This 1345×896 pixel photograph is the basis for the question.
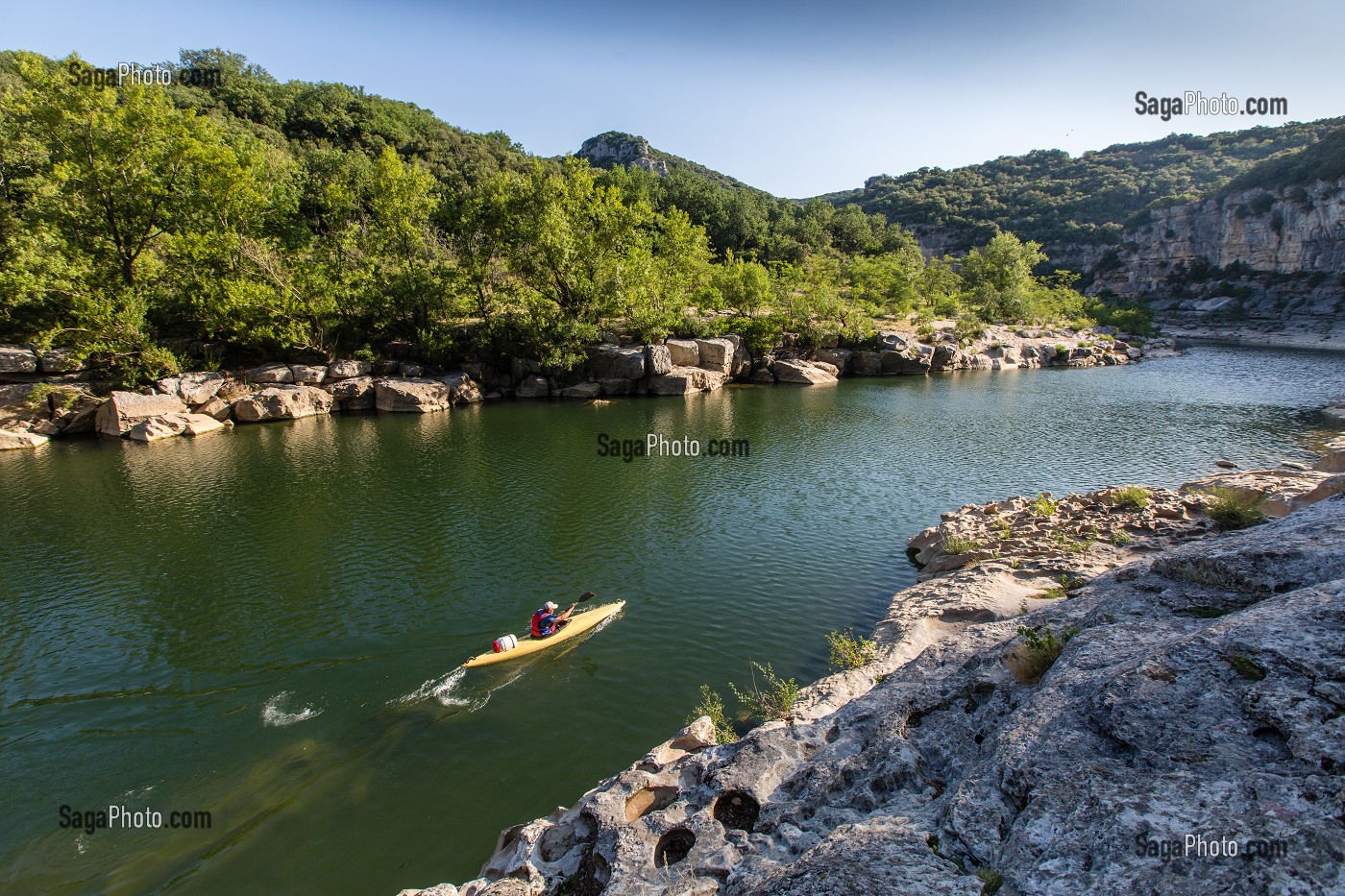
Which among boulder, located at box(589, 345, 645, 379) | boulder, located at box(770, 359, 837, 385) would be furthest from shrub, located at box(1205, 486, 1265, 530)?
boulder, located at box(770, 359, 837, 385)

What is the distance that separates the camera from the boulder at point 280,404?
38500 mm

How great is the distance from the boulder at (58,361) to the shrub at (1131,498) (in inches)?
1935

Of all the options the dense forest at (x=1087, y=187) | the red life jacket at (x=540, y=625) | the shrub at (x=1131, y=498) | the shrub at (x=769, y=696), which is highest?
the dense forest at (x=1087, y=187)

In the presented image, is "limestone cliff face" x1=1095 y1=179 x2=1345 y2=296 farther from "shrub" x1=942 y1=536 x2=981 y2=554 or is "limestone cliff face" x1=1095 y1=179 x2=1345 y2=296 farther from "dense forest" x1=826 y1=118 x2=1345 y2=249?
"shrub" x1=942 y1=536 x2=981 y2=554

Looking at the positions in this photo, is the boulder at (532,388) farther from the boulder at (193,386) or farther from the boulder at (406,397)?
the boulder at (193,386)

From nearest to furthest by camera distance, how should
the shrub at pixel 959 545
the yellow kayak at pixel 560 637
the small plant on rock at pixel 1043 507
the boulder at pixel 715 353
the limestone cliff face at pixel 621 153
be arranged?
the yellow kayak at pixel 560 637 < the shrub at pixel 959 545 < the small plant on rock at pixel 1043 507 < the boulder at pixel 715 353 < the limestone cliff face at pixel 621 153

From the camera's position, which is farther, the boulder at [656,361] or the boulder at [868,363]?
the boulder at [868,363]

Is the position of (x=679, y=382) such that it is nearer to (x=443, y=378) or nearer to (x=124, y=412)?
(x=443, y=378)

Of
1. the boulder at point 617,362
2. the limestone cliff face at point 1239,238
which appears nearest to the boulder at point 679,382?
the boulder at point 617,362

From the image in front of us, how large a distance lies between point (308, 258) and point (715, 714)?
47551 millimetres

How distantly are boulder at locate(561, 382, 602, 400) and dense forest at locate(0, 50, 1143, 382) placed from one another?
2395mm

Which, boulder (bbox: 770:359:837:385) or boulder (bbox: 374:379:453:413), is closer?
boulder (bbox: 374:379:453:413)

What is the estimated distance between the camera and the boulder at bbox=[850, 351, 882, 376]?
58469 millimetres

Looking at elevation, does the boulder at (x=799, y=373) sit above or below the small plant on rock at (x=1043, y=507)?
above
